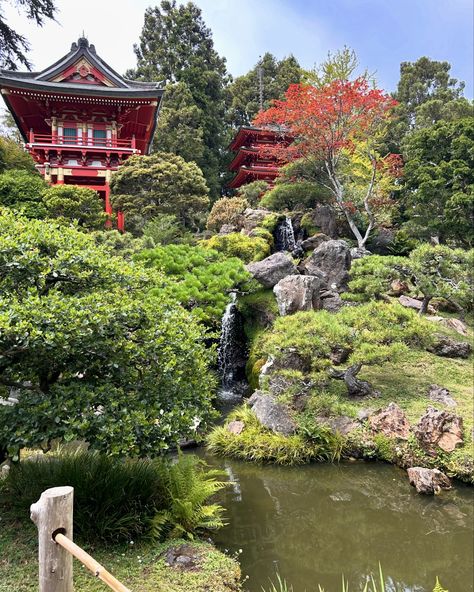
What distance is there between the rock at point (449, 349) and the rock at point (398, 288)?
10.3 feet

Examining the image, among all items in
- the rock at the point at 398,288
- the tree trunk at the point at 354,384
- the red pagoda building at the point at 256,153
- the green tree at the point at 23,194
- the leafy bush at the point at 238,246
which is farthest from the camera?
the red pagoda building at the point at 256,153

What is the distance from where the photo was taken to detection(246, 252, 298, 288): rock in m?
11.3

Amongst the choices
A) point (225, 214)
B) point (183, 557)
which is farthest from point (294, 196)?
point (183, 557)

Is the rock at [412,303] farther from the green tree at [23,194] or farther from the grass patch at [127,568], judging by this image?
the green tree at [23,194]

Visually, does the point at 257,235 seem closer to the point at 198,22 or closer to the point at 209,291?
the point at 209,291

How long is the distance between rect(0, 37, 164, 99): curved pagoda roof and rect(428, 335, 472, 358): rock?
14.6 m

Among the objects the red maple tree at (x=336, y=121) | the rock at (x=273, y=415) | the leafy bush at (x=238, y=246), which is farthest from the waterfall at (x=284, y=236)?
the rock at (x=273, y=415)

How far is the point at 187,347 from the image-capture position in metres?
4.07

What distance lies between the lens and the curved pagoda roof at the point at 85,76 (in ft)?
57.9

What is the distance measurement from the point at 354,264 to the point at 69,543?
9689 millimetres

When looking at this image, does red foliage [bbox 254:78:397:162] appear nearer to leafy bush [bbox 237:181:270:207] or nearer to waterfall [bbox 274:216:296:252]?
waterfall [bbox 274:216:296:252]

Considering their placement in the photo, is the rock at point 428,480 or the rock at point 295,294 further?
the rock at point 295,294

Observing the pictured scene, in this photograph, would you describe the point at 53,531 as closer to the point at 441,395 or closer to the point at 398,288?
the point at 441,395

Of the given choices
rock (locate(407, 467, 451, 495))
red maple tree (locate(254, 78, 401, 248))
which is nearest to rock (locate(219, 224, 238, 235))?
red maple tree (locate(254, 78, 401, 248))
